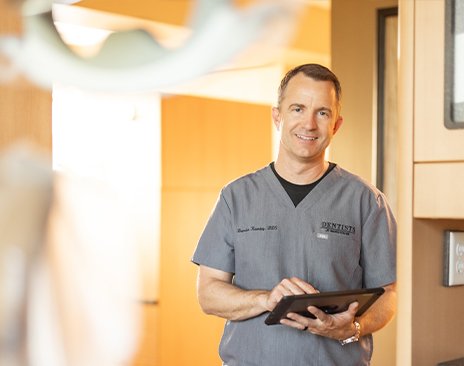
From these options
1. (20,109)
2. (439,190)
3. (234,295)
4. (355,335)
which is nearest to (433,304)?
(439,190)

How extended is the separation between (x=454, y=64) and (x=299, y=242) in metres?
0.68

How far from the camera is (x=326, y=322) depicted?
4.04ft

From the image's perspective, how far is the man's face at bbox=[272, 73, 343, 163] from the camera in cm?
142

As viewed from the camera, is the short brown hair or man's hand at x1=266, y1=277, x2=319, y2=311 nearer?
man's hand at x1=266, y1=277, x2=319, y2=311

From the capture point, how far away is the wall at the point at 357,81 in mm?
2381

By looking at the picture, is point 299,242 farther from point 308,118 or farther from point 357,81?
point 357,81

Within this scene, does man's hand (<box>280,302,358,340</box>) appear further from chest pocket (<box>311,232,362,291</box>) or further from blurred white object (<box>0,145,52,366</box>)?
blurred white object (<box>0,145,52,366</box>)

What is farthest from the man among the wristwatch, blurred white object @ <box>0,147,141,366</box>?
blurred white object @ <box>0,147,141,366</box>

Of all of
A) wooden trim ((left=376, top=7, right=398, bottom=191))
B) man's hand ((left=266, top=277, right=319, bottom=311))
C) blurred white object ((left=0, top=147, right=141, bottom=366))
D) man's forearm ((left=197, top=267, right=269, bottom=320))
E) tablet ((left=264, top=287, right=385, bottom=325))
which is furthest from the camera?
blurred white object ((left=0, top=147, right=141, bottom=366))

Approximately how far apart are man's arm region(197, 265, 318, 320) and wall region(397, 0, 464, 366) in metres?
0.35

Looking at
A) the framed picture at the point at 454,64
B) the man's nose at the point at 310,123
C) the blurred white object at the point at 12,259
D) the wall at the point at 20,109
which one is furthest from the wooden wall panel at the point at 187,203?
the framed picture at the point at 454,64

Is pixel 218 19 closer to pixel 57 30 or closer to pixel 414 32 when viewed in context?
pixel 57 30

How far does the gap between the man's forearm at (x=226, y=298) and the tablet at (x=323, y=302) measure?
124 mm

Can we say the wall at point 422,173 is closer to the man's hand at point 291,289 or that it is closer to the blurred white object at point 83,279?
the man's hand at point 291,289
